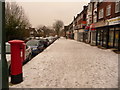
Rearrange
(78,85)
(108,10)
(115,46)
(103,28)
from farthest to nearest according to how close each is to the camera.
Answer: (103,28)
(108,10)
(115,46)
(78,85)

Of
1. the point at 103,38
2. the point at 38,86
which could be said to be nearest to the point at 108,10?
the point at 103,38

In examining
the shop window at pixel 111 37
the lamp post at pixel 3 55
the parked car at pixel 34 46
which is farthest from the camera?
the shop window at pixel 111 37

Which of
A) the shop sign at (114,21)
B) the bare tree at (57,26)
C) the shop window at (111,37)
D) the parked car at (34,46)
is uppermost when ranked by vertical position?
the bare tree at (57,26)

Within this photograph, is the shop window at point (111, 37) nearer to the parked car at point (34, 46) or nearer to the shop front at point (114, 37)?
the shop front at point (114, 37)

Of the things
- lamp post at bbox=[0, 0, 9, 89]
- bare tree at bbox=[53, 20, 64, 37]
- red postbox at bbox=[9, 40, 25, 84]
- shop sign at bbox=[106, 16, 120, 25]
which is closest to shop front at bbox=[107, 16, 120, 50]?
shop sign at bbox=[106, 16, 120, 25]

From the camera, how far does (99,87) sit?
345 centimetres

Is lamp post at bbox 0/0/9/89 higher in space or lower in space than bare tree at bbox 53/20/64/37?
lower

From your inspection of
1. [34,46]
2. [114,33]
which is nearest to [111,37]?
[114,33]

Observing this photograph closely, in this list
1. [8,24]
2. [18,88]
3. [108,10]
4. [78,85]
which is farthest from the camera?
[8,24]

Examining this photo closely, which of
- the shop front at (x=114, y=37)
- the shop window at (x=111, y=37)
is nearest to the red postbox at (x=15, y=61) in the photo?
the shop front at (x=114, y=37)

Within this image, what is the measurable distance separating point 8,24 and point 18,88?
61.6ft

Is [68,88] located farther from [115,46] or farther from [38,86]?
[115,46]

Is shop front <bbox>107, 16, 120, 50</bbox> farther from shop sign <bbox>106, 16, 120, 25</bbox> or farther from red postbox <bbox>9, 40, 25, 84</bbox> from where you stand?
red postbox <bbox>9, 40, 25, 84</bbox>

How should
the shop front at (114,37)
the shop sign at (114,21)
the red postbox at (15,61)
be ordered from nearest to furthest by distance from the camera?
the red postbox at (15,61) < the shop sign at (114,21) < the shop front at (114,37)
